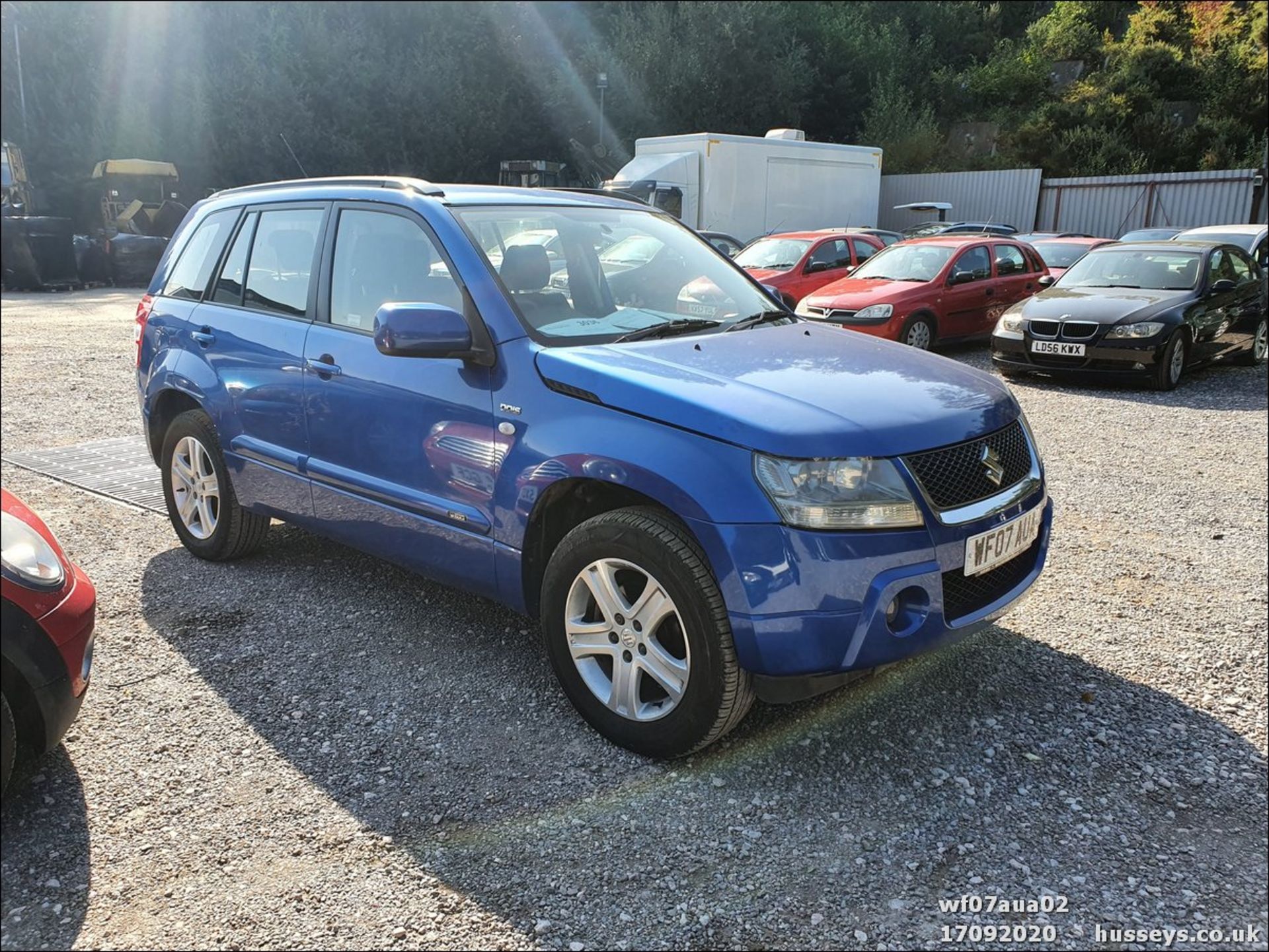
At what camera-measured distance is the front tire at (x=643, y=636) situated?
110 inches

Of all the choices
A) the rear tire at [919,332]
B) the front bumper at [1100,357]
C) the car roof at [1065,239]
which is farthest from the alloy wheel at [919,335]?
the car roof at [1065,239]

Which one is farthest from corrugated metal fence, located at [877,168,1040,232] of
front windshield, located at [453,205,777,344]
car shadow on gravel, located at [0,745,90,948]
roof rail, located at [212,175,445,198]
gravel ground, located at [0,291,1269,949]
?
car shadow on gravel, located at [0,745,90,948]

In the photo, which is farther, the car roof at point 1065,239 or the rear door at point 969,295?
the car roof at point 1065,239

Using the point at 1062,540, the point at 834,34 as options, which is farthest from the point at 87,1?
the point at 1062,540

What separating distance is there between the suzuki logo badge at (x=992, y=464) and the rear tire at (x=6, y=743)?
9.58 feet

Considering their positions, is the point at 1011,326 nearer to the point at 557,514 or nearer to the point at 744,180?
the point at 557,514

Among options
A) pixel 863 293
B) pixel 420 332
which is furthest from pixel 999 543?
pixel 863 293

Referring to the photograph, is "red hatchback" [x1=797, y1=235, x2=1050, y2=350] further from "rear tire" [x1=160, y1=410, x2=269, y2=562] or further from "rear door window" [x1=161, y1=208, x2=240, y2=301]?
"rear tire" [x1=160, y1=410, x2=269, y2=562]

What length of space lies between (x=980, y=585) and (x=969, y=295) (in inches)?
391

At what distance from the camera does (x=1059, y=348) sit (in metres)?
9.74

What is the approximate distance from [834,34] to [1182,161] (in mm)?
13009

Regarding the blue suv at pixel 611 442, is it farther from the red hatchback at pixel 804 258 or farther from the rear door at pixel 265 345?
the red hatchback at pixel 804 258

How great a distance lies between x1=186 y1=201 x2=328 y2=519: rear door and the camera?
4.06m

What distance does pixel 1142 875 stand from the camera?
2541 mm
